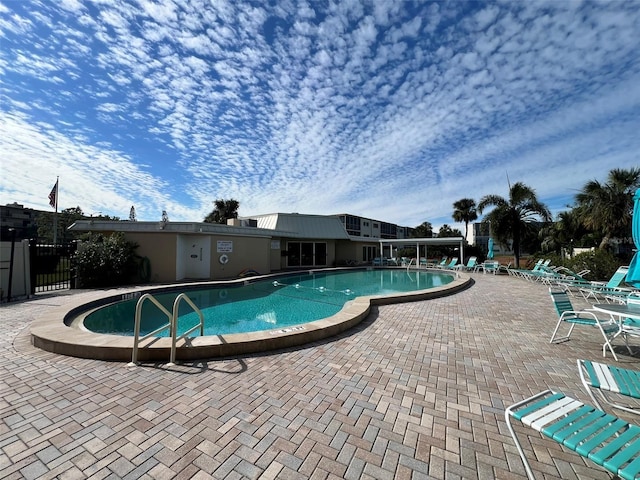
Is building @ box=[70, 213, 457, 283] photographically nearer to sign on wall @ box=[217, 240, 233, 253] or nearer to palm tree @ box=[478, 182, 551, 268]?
sign on wall @ box=[217, 240, 233, 253]

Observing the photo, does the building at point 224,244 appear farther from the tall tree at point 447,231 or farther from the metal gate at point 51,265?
the tall tree at point 447,231

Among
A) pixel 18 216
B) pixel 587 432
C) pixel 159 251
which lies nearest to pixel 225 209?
pixel 159 251

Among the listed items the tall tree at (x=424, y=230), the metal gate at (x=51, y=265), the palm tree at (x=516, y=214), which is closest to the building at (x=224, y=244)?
the metal gate at (x=51, y=265)

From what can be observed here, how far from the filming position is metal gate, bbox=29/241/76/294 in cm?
972

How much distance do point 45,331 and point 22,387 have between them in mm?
1885

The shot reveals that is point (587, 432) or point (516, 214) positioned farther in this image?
point (516, 214)

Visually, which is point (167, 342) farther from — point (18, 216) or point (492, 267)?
point (18, 216)

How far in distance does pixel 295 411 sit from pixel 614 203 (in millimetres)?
21350

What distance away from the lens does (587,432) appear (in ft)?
5.58

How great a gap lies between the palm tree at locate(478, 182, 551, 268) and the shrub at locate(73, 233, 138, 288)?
23.8 meters

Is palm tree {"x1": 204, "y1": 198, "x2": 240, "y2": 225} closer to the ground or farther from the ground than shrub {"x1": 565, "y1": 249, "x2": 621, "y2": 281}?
farther from the ground

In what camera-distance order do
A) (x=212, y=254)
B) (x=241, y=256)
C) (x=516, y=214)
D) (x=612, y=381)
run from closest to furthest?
(x=612, y=381) < (x=212, y=254) < (x=241, y=256) < (x=516, y=214)

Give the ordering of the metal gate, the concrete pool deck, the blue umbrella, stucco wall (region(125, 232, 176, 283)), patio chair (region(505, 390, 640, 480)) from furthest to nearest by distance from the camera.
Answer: stucco wall (region(125, 232, 176, 283)) < the metal gate < the blue umbrella < the concrete pool deck < patio chair (region(505, 390, 640, 480))

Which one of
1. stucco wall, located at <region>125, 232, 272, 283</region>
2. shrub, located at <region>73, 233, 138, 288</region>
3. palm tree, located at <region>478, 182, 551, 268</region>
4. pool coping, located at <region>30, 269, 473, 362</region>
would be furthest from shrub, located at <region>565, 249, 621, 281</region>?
shrub, located at <region>73, 233, 138, 288</region>
